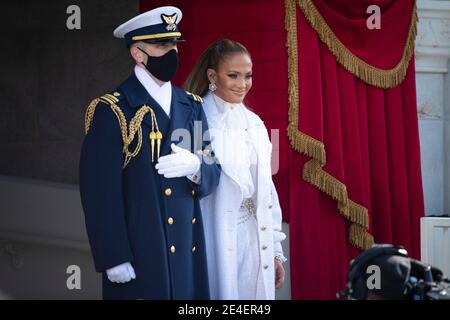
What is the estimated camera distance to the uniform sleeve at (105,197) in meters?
4.86

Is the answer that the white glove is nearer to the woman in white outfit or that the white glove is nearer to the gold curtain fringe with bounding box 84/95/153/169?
the gold curtain fringe with bounding box 84/95/153/169

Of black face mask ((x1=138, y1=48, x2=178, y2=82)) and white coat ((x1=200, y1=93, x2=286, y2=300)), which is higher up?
black face mask ((x1=138, y1=48, x2=178, y2=82))

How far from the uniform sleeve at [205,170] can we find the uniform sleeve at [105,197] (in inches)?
13.5

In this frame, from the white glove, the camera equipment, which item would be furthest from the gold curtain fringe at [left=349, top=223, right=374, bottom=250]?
the camera equipment

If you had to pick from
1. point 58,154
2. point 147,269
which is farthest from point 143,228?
point 58,154

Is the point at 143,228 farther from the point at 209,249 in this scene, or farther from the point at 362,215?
the point at 362,215

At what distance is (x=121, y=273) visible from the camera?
4855mm

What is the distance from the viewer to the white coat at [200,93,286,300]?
5250mm

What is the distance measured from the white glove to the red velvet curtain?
1.55 m

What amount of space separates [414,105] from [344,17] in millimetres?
680

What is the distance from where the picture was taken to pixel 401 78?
22.2 feet

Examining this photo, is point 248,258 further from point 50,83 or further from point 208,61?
point 50,83

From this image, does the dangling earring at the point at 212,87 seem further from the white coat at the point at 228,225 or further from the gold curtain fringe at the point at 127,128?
the gold curtain fringe at the point at 127,128

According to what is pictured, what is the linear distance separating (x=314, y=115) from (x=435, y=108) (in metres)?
0.97
